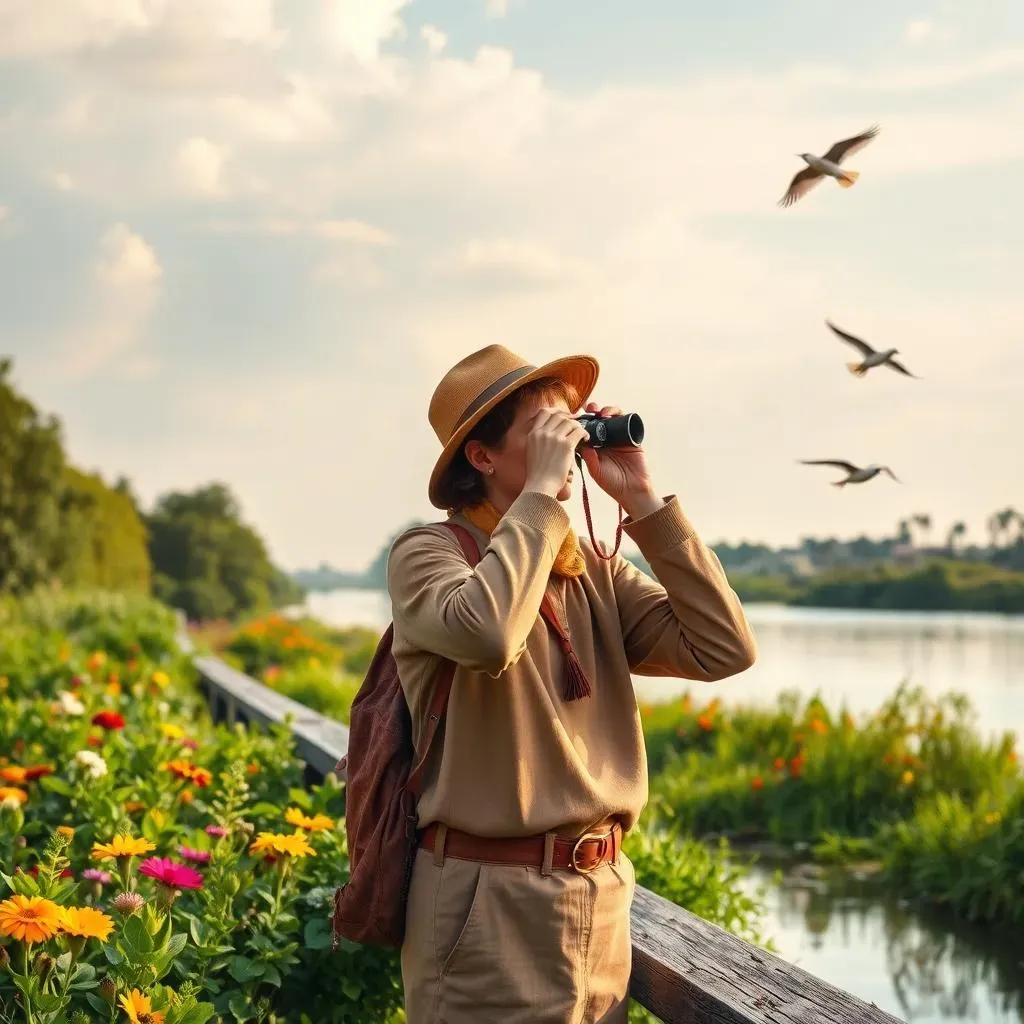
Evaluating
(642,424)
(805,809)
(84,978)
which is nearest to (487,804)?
(642,424)

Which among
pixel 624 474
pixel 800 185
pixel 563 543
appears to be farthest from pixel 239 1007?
pixel 800 185

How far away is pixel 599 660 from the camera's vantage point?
2340 mm

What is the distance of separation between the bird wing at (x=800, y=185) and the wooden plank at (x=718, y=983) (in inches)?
64.7

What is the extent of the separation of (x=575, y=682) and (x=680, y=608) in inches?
10.5

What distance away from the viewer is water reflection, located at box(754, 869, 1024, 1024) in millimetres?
4898

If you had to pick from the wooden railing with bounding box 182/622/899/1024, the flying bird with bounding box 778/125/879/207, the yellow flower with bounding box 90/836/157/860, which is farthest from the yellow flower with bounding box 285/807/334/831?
the flying bird with bounding box 778/125/879/207

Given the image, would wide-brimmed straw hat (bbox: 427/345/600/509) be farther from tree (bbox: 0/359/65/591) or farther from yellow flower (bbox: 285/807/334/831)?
tree (bbox: 0/359/65/591)

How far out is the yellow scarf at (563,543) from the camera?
229cm

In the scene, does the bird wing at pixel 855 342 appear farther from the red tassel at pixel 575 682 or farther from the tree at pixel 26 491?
the tree at pixel 26 491

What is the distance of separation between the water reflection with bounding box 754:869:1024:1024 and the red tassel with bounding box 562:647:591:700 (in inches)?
125

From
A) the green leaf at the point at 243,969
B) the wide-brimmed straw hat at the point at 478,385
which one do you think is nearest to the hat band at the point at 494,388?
the wide-brimmed straw hat at the point at 478,385

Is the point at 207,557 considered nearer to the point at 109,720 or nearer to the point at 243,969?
the point at 109,720

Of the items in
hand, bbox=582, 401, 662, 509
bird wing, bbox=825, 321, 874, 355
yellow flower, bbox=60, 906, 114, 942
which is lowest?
yellow flower, bbox=60, 906, 114, 942

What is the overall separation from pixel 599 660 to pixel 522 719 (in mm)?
268
